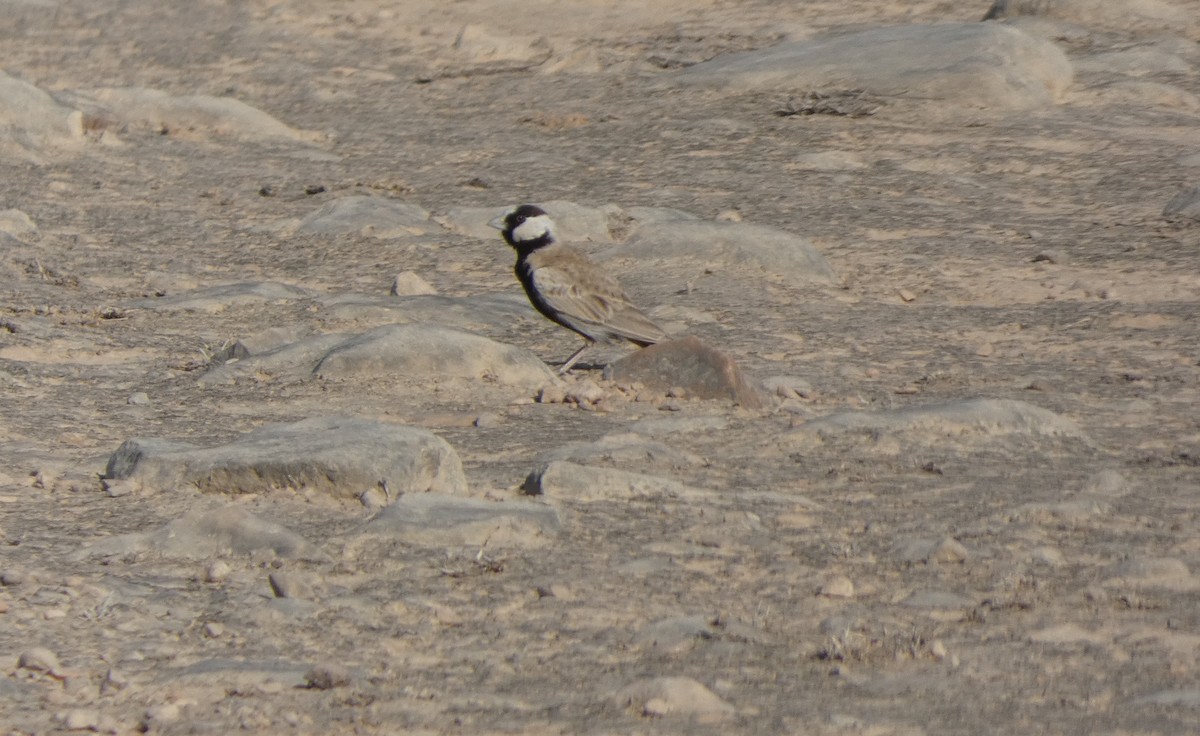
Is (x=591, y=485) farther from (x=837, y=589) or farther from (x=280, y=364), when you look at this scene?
(x=280, y=364)

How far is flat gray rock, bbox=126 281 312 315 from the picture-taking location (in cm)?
768

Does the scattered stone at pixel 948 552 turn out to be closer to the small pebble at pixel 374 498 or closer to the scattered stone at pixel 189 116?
the small pebble at pixel 374 498

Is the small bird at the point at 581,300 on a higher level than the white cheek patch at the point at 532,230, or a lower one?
lower

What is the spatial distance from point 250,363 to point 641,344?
1540 millimetres

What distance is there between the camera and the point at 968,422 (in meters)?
5.71

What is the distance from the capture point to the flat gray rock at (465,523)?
15.1 ft

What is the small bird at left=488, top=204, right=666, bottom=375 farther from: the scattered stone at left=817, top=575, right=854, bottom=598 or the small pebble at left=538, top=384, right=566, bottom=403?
the scattered stone at left=817, top=575, right=854, bottom=598

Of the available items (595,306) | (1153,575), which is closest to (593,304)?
(595,306)

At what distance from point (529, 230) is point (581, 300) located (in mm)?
708

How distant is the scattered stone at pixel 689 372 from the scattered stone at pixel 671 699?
8.58 ft

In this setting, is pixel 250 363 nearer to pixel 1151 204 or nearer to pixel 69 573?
pixel 69 573

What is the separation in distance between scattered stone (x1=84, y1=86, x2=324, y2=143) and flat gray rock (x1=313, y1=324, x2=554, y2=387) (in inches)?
185

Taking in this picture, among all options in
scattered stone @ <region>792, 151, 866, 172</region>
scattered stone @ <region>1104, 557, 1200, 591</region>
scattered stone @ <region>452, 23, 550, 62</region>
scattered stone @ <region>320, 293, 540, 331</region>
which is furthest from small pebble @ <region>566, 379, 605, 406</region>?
scattered stone @ <region>452, 23, 550, 62</region>

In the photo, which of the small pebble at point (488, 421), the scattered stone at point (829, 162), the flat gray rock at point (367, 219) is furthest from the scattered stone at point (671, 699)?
the scattered stone at point (829, 162)
